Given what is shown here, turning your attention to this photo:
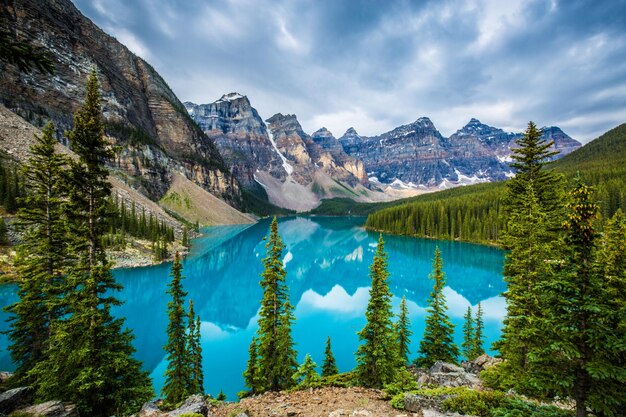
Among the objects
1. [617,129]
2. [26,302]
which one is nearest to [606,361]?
[26,302]

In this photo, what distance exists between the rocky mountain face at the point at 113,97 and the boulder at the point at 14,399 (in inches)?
3648

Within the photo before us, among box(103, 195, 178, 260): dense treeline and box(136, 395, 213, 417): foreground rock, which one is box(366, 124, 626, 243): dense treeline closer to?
box(136, 395, 213, 417): foreground rock

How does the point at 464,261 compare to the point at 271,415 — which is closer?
the point at 271,415

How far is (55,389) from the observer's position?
37.5 feet

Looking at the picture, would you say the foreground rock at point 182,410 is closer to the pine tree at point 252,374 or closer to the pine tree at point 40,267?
the pine tree at point 252,374

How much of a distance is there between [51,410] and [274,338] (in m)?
10.7

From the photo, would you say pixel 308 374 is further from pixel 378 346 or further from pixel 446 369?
pixel 446 369

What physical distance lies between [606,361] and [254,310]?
3968cm

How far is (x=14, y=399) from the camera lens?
10398mm

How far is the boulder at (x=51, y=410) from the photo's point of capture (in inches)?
355

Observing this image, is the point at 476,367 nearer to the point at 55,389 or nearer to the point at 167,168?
the point at 55,389

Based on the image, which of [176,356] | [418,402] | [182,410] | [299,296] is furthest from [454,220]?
[182,410]

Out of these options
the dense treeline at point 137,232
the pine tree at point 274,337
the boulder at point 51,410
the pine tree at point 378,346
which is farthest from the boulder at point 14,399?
the dense treeline at point 137,232

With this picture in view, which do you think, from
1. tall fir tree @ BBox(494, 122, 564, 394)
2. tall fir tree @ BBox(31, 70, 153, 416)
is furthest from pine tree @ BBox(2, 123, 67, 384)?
tall fir tree @ BBox(494, 122, 564, 394)
